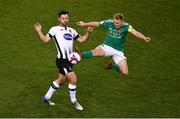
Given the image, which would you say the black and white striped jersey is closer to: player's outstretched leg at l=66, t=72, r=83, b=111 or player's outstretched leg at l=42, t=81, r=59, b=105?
player's outstretched leg at l=66, t=72, r=83, b=111

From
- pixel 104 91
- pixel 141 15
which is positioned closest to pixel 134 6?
pixel 141 15

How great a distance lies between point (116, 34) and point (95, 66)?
211cm

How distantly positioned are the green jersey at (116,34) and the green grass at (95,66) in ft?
3.83

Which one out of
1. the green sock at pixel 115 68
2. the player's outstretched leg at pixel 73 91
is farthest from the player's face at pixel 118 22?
the player's outstretched leg at pixel 73 91

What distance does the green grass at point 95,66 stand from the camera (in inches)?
449

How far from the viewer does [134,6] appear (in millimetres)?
18797

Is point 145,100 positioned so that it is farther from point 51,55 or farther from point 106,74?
point 51,55

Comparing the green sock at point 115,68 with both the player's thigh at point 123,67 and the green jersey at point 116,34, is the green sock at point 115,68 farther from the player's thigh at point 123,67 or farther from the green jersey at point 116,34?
the green jersey at point 116,34

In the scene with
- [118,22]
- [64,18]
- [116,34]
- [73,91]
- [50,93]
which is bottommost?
[50,93]

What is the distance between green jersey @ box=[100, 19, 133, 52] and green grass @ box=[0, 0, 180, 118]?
1.17 m

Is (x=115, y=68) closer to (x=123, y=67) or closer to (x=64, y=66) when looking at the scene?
(x=123, y=67)

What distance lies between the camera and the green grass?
37.4 feet

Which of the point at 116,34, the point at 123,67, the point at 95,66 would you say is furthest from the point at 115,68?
the point at 95,66

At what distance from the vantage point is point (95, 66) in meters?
13.8
